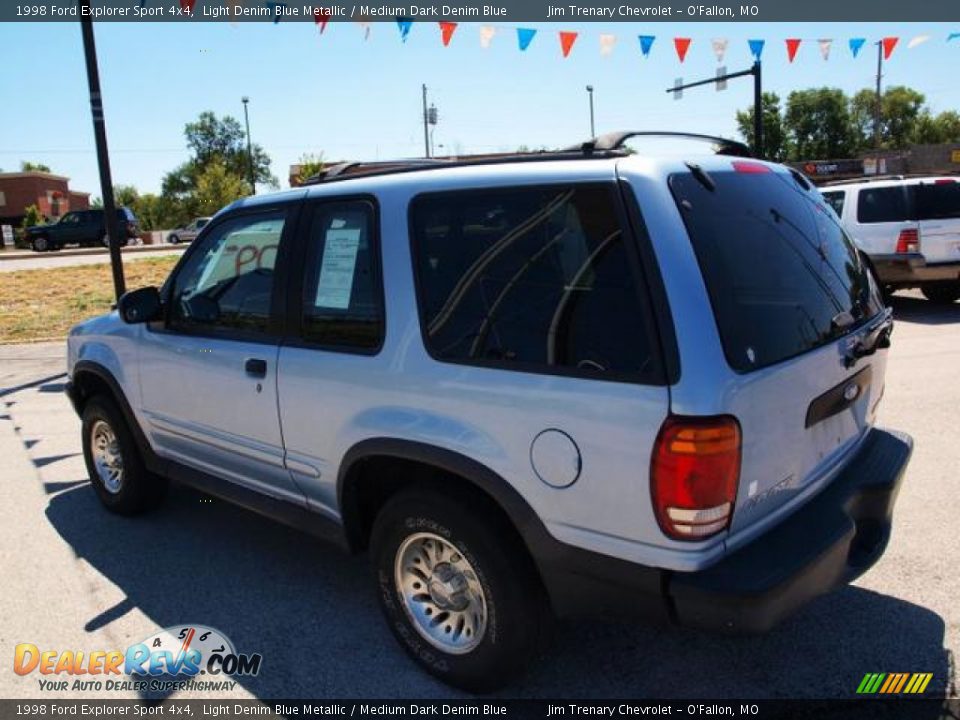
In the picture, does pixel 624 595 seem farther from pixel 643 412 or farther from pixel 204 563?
pixel 204 563

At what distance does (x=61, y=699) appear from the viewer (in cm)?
288

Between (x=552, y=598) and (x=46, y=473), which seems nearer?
(x=552, y=598)

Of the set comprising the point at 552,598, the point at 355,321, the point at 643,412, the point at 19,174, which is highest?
the point at 19,174

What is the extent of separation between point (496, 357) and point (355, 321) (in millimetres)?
722

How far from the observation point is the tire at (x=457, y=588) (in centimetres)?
251

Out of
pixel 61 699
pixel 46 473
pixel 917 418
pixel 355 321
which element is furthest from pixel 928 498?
pixel 46 473

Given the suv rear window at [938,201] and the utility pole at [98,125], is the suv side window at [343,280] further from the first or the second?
the suv rear window at [938,201]

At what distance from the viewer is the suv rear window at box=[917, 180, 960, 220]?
10352 millimetres

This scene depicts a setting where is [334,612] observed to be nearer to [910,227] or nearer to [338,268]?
[338,268]

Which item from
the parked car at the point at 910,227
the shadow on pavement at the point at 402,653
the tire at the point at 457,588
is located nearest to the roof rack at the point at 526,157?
the tire at the point at 457,588

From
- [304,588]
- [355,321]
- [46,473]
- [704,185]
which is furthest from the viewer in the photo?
[46,473]

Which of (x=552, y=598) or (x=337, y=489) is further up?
(x=337, y=489)

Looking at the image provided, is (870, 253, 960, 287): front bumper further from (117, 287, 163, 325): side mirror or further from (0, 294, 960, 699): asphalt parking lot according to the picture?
(117, 287, 163, 325): side mirror

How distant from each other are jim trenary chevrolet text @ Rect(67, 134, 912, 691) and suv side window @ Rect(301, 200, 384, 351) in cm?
1
